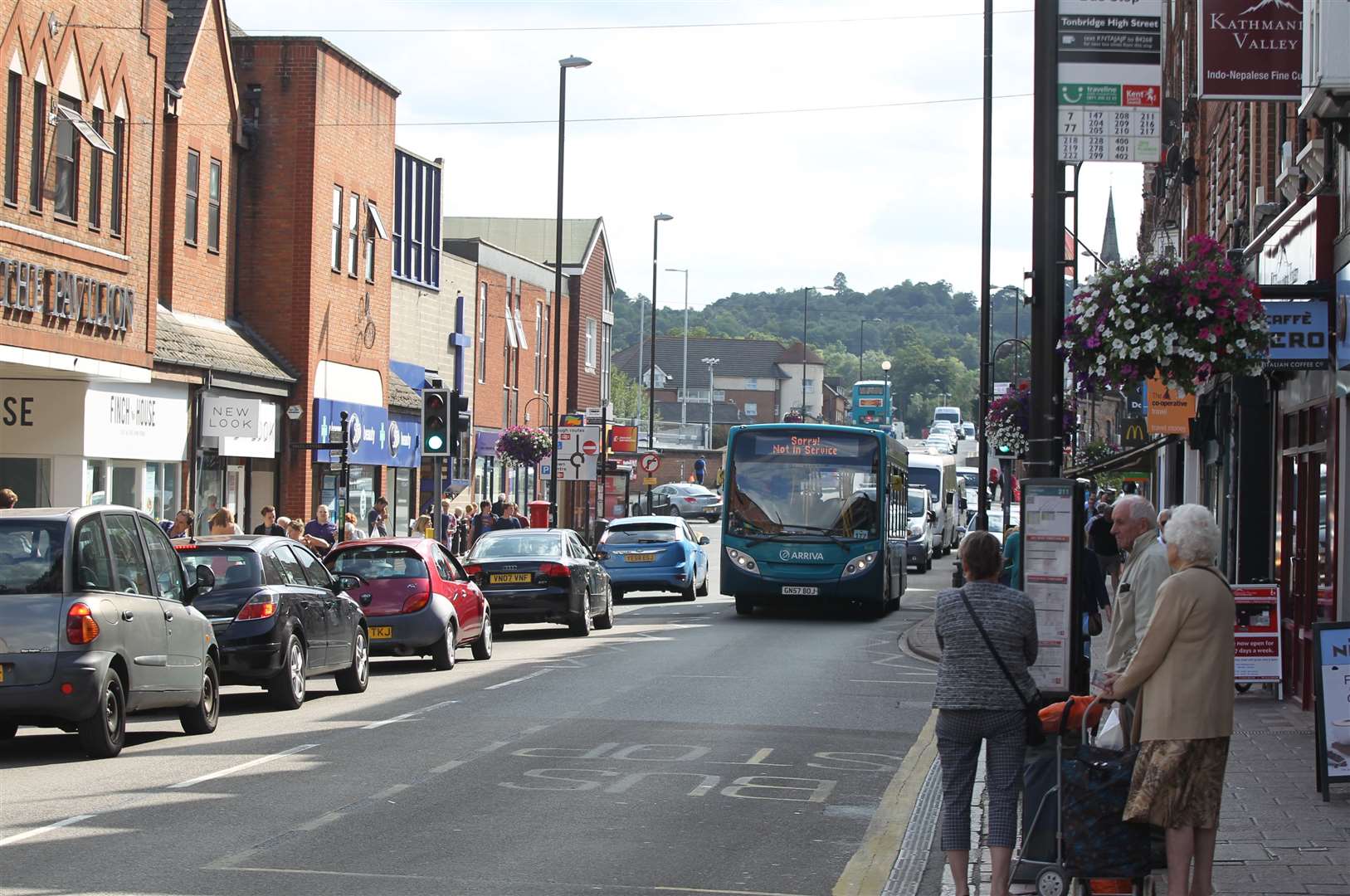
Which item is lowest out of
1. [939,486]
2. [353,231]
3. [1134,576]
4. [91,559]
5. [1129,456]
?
[91,559]

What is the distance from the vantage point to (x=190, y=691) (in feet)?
46.2

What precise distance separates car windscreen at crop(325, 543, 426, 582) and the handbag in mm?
12541

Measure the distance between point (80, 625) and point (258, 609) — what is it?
11.2 ft

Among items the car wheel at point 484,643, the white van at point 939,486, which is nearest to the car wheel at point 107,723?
the car wheel at point 484,643

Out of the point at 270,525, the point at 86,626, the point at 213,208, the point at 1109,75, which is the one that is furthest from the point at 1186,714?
the point at 213,208

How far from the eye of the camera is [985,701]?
810 centimetres

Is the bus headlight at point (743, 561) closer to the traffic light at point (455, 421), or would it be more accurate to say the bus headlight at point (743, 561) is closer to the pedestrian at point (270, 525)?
the traffic light at point (455, 421)

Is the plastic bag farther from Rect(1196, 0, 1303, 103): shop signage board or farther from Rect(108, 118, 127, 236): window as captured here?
Rect(108, 118, 127, 236): window

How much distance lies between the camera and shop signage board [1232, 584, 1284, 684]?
16750mm

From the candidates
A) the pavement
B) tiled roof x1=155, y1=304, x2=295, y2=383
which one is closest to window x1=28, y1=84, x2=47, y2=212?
tiled roof x1=155, y1=304, x2=295, y2=383

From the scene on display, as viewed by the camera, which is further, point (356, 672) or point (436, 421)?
point (436, 421)

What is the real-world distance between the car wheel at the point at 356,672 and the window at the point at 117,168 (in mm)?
11077

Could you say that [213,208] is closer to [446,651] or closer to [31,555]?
[446,651]

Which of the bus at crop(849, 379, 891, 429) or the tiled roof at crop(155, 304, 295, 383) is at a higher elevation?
the bus at crop(849, 379, 891, 429)
